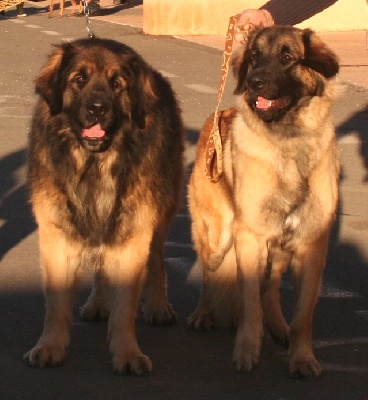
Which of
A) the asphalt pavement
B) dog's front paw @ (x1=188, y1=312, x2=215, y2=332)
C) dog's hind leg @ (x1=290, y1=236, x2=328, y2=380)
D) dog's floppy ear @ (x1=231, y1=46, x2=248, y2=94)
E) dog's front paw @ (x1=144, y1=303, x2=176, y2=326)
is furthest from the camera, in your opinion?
dog's front paw @ (x1=144, y1=303, x2=176, y2=326)

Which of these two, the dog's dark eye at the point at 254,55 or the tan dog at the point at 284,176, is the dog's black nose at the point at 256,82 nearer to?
the tan dog at the point at 284,176

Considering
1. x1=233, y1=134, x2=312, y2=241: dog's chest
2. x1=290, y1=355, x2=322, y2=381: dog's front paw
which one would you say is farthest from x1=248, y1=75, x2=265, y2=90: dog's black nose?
x1=290, y1=355, x2=322, y2=381: dog's front paw

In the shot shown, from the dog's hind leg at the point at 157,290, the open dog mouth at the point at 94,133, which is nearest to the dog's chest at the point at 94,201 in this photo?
the open dog mouth at the point at 94,133

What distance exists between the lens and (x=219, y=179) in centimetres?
687

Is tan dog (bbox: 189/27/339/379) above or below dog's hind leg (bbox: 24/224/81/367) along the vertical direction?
above

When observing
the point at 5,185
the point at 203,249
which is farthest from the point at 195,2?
the point at 203,249

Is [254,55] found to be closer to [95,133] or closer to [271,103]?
[271,103]

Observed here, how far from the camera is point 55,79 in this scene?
6234 millimetres

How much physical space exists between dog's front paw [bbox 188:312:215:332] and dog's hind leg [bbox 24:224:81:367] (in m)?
0.89

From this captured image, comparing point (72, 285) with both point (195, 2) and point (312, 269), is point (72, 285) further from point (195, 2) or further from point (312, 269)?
point (195, 2)

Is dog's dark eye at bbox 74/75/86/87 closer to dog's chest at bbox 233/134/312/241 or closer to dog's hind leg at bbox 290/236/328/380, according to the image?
dog's chest at bbox 233/134/312/241

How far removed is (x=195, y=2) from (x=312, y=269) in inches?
963

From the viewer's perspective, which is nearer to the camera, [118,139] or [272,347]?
[118,139]

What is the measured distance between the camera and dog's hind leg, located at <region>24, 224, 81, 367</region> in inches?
250
